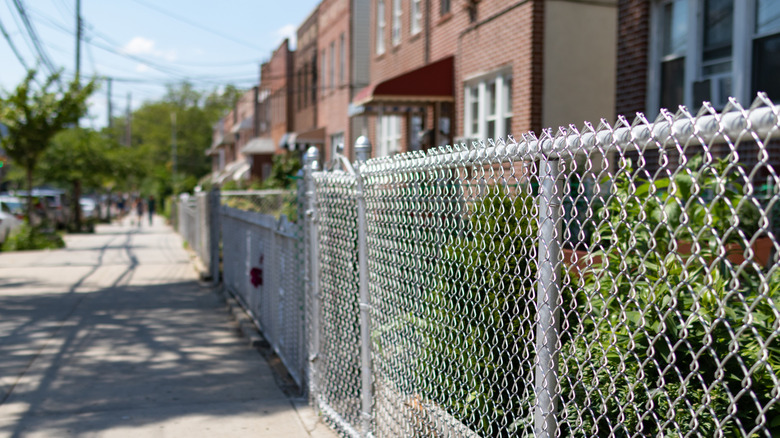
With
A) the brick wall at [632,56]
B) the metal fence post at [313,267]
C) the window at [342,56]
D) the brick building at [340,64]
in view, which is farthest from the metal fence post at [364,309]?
the window at [342,56]

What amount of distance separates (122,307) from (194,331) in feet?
8.13

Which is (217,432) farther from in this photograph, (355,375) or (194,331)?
(194,331)

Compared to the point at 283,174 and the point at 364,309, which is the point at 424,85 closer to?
the point at 364,309

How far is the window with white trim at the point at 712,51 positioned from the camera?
331 inches

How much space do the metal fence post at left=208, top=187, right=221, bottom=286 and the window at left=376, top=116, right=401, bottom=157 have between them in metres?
5.75

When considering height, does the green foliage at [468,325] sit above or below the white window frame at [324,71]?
below

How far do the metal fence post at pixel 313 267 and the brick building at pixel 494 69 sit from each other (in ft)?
23.1

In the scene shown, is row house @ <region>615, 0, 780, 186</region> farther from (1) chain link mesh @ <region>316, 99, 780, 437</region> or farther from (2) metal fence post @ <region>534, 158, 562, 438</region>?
(2) metal fence post @ <region>534, 158, 562, 438</region>

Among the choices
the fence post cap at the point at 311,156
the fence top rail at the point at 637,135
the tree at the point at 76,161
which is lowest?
the fence top rail at the point at 637,135

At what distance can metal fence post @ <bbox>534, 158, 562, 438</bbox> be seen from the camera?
2613mm

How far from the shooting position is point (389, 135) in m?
19.4

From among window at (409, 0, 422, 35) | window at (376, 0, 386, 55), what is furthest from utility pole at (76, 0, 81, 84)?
window at (409, 0, 422, 35)

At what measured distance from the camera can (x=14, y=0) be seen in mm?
16078

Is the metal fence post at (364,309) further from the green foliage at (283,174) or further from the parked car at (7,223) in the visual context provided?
the parked car at (7,223)
